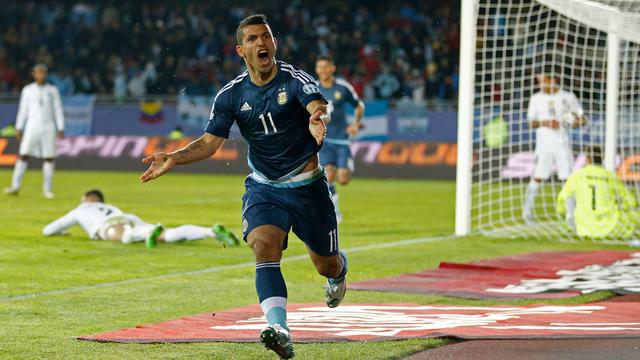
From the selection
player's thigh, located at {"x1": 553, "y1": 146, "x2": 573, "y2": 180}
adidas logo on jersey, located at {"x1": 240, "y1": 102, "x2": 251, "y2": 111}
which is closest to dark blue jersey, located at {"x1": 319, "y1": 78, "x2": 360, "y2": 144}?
player's thigh, located at {"x1": 553, "y1": 146, "x2": 573, "y2": 180}

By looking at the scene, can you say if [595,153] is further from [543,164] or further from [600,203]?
[600,203]

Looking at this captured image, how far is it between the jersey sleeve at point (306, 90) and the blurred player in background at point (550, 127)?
9.73m

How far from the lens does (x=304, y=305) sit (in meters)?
9.02

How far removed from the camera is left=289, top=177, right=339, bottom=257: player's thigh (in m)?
7.08

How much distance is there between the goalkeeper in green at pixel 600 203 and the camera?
1530cm

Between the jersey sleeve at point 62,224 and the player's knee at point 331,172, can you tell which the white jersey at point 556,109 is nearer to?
the player's knee at point 331,172

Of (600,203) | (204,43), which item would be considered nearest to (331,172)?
(600,203)

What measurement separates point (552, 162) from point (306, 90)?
10.7 m

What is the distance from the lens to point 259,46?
6867 mm

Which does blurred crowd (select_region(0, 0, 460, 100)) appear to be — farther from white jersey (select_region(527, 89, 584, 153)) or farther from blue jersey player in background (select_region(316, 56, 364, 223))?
blue jersey player in background (select_region(316, 56, 364, 223))

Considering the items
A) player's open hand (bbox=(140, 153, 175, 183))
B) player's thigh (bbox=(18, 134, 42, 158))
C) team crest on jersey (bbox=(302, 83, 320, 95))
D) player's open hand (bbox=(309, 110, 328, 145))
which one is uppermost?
team crest on jersey (bbox=(302, 83, 320, 95))

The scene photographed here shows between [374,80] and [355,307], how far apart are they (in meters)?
24.3

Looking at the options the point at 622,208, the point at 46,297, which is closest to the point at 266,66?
the point at 46,297

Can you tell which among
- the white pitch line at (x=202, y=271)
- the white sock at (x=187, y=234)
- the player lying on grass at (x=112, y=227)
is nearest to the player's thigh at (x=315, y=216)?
the white pitch line at (x=202, y=271)
